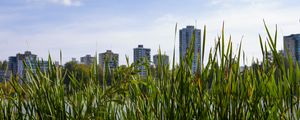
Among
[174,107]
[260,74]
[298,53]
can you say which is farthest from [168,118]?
[298,53]

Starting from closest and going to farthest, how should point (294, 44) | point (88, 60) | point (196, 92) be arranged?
1. point (196, 92)
2. point (294, 44)
3. point (88, 60)

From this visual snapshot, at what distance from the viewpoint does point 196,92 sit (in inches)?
62.8

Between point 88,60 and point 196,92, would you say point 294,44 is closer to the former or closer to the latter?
point 196,92

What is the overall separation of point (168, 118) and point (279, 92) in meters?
0.42

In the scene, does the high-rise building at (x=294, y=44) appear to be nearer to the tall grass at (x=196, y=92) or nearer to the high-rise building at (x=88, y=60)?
the tall grass at (x=196, y=92)

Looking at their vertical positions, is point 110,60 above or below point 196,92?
above

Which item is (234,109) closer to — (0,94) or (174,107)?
(174,107)

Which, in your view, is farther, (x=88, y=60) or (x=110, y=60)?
(x=88, y=60)

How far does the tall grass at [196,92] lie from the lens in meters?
1.50

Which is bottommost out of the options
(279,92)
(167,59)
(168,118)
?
(168,118)

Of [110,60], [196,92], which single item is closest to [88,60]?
[110,60]

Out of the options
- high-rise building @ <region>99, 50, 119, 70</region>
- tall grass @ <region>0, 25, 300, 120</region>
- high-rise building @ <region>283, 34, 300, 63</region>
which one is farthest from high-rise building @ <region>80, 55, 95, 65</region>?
high-rise building @ <region>283, 34, 300, 63</region>

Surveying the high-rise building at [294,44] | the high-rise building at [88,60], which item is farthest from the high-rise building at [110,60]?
the high-rise building at [294,44]

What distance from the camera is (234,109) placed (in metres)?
1.52
